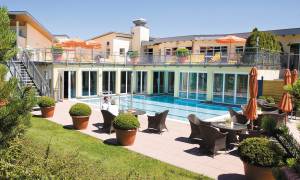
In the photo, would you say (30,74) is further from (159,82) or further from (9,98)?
(9,98)

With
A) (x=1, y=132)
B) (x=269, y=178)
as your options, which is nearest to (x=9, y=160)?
(x=1, y=132)

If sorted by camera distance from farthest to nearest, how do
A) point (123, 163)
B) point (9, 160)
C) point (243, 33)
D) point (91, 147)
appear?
point (243, 33)
point (91, 147)
point (123, 163)
point (9, 160)

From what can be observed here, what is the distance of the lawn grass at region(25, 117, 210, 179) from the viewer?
7801mm

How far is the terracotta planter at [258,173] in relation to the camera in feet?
22.8

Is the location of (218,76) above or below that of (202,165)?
above

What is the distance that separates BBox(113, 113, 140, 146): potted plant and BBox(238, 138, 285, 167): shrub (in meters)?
4.12

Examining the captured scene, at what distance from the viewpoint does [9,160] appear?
637 centimetres

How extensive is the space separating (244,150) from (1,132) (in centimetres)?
552

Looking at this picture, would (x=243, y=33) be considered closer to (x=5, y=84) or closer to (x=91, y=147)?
(x=91, y=147)

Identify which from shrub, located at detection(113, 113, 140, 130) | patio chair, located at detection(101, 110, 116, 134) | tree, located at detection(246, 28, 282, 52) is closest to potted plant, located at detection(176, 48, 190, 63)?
tree, located at detection(246, 28, 282, 52)

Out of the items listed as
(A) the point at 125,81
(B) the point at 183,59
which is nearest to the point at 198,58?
(B) the point at 183,59

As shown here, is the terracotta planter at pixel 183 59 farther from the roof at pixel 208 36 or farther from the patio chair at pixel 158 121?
the patio chair at pixel 158 121

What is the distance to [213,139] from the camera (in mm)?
9367

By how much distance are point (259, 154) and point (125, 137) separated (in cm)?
484
